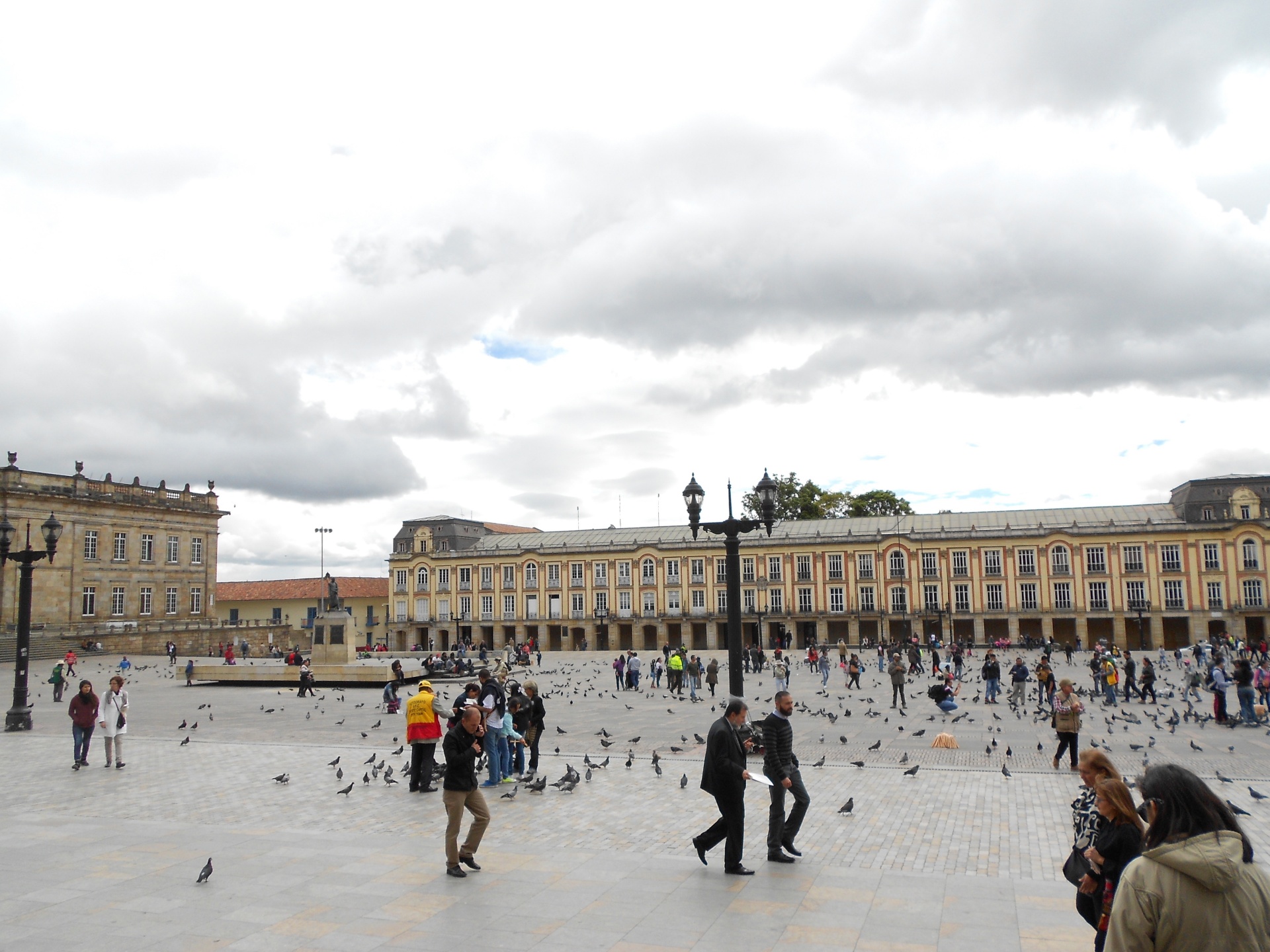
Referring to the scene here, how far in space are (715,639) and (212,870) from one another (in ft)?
228

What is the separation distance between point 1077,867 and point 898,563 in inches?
2803

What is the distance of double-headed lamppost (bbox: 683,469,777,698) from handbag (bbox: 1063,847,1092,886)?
301 inches

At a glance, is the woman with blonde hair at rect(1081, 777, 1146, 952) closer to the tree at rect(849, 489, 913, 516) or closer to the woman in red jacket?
the woman in red jacket

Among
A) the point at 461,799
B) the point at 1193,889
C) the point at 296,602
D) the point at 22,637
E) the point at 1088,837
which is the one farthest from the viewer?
the point at 296,602

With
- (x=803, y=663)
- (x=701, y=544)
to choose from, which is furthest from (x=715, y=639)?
(x=803, y=663)

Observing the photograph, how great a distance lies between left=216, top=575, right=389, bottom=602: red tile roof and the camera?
97750 millimetres

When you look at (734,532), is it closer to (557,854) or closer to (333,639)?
(557,854)

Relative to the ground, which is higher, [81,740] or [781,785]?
[781,785]

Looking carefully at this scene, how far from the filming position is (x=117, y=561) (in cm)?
6819

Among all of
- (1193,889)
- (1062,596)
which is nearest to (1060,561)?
(1062,596)

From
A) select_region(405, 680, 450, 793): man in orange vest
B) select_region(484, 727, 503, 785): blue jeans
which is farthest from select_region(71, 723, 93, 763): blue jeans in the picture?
select_region(484, 727, 503, 785): blue jeans

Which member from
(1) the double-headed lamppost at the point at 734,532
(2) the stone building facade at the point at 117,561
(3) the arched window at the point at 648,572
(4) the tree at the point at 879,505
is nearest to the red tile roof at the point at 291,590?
(2) the stone building facade at the point at 117,561

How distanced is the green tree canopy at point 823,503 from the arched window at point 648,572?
11.8m

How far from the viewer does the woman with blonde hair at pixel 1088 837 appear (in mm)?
5219
